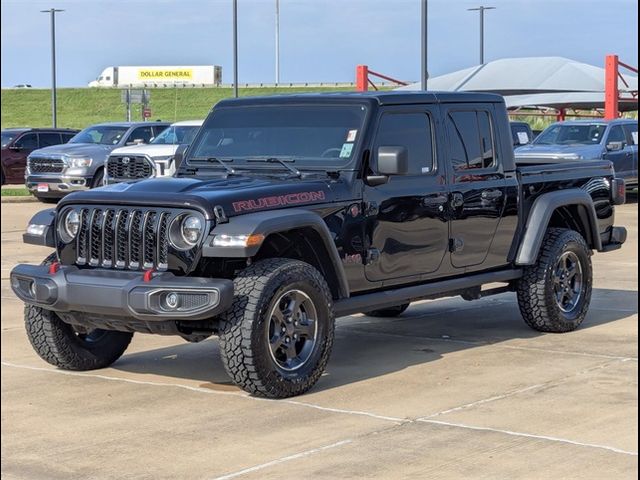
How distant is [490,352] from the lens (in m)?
8.77

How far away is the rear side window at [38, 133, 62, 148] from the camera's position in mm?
31844

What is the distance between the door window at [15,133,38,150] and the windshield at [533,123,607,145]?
1346 cm

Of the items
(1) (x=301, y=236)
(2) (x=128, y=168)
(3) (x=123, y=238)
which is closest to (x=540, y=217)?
(1) (x=301, y=236)

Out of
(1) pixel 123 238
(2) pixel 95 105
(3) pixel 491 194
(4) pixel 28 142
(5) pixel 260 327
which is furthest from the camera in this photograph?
(2) pixel 95 105

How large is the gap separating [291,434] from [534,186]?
3.88 metres

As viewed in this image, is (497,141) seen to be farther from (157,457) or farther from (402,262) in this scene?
(157,457)

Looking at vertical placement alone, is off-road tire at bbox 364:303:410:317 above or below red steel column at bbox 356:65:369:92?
below

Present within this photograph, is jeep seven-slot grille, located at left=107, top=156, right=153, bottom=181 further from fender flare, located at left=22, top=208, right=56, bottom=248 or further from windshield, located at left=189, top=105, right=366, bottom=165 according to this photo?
fender flare, located at left=22, top=208, right=56, bottom=248

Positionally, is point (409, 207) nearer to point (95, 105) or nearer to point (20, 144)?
point (20, 144)

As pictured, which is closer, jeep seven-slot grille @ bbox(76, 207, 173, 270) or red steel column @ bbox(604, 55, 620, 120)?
jeep seven-slot grille @ bbox(76, 207, 173, 270)

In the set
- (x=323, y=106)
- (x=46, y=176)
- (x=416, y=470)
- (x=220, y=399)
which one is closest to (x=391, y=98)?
(x=323, y=106)

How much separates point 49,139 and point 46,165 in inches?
268

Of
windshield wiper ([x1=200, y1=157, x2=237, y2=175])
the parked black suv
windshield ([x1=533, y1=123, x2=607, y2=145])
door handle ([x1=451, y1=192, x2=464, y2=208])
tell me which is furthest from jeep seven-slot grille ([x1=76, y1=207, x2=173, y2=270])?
the parked black suv

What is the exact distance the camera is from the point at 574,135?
→ 25500 mm
